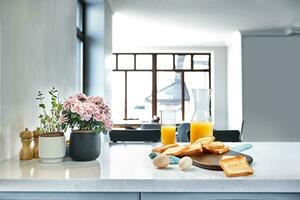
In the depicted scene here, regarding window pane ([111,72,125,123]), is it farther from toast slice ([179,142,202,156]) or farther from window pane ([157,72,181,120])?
toast slice ([179,142,202,156])

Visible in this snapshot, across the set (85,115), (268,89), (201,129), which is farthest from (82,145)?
(268,89)

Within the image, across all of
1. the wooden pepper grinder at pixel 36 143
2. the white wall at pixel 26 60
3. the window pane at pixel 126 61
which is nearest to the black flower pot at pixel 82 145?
the wooden pepper grinder at pixel 36 143

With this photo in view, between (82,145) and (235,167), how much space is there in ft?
2.26

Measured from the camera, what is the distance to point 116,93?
8.38m

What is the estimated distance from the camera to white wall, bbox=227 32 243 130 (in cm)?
688

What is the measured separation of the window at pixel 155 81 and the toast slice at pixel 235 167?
23.3 feet

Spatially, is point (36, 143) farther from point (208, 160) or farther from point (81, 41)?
point (81, 41)

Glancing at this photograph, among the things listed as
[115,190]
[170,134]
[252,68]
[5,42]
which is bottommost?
[115,190]

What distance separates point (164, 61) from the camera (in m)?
8.49

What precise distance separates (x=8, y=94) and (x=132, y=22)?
184 inches

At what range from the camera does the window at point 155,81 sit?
8.37 m

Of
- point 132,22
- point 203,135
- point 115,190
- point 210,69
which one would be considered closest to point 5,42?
point 115,190

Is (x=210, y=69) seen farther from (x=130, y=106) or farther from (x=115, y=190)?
(x=115, y=190)

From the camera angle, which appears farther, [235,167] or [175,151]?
[175,151]
